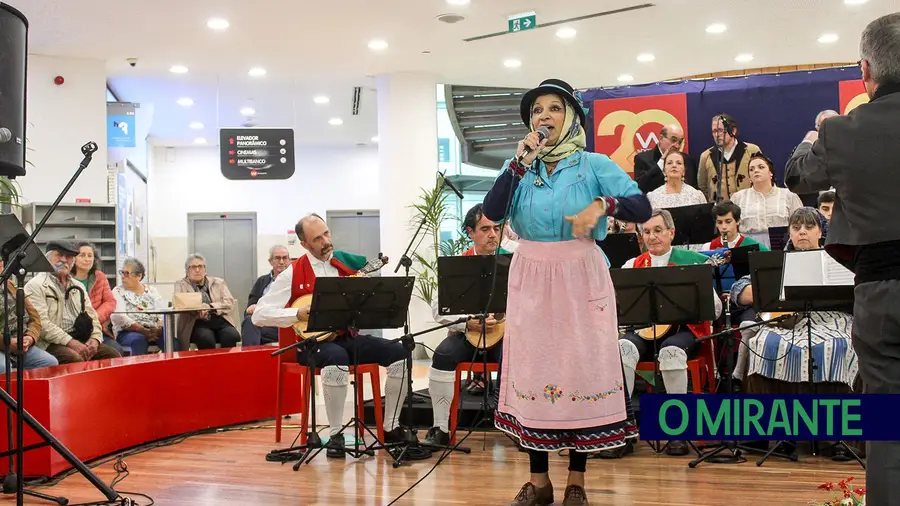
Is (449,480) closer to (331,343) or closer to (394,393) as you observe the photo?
(394,393)

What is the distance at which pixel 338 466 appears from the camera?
176 inches

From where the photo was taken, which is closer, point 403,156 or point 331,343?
point 331,343

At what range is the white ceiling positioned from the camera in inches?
326

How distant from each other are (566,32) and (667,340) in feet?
17.4

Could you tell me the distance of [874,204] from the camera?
2105mm

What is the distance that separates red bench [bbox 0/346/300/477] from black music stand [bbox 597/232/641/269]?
2447 mm

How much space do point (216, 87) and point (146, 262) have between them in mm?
4549

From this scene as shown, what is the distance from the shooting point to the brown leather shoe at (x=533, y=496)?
3.31 metres

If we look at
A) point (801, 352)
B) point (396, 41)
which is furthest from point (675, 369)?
point (396, 41)

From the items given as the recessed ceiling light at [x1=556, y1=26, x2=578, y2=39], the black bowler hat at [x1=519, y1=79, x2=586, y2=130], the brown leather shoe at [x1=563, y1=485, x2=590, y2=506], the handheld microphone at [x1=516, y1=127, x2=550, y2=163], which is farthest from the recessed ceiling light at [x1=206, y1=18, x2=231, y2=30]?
the brown leather shoe at [x1=563, y1=485, x2=590, y2=506]

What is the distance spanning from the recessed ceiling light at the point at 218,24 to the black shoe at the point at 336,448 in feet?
17.2

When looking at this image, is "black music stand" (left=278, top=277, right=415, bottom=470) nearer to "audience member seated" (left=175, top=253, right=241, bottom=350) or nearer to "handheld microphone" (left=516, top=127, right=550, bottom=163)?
"handheld microphone" (left=516, top=127, right=550, bottom=163)

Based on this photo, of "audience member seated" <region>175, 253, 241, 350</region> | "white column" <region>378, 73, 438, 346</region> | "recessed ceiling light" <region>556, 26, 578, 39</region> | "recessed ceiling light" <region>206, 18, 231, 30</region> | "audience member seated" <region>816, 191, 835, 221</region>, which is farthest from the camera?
"white column" <region>378, 73, 438, 346</region>

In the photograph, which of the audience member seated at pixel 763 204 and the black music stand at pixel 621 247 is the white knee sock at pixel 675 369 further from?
the audience member seated at pixel 763 204
